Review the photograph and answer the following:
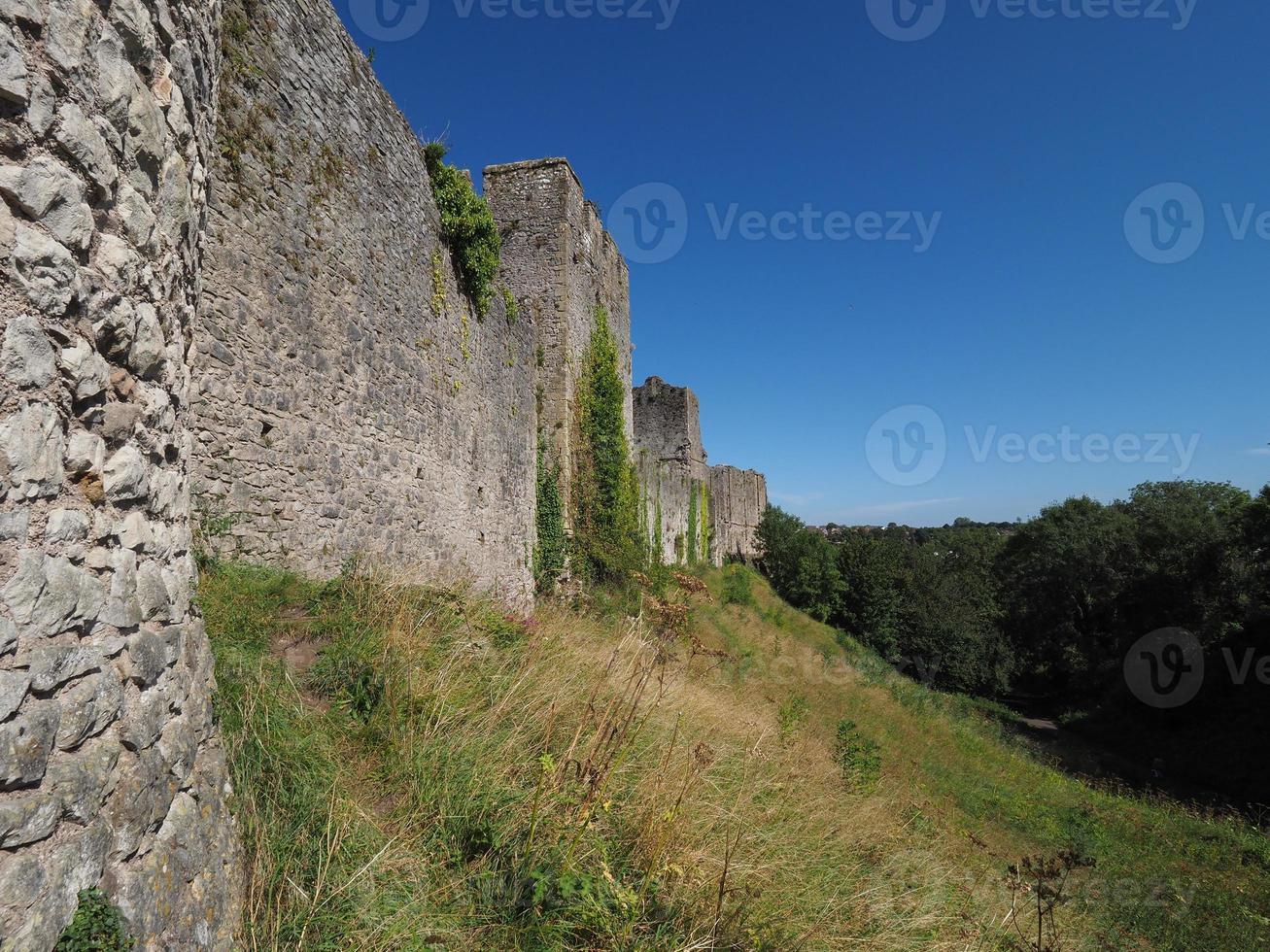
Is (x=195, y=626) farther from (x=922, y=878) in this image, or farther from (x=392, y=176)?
(x=392, y=176)

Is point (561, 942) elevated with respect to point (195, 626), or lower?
lower

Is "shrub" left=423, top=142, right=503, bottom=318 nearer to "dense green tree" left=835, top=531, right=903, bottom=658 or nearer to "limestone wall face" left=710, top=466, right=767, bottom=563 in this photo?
"limestone wall face" left=710, top=466, right=767, bottom=563

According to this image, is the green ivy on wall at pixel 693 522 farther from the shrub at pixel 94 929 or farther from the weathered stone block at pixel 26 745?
the weathered stone block at pixel 26 745

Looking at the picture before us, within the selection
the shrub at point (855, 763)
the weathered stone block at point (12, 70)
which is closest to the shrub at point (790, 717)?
the shrub at point (855, 763)

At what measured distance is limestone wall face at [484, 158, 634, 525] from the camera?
12.4 m

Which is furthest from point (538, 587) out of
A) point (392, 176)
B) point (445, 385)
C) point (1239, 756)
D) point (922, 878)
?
point (1239, 756)

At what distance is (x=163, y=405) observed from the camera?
6.57ft

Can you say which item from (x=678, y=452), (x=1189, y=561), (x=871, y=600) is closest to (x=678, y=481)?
(x=678, y=452)

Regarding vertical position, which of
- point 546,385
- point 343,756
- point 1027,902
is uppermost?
point 546,385

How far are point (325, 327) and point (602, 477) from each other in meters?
7.72

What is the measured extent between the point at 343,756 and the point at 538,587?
8.95 metres

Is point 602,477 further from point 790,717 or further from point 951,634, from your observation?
point 951,634

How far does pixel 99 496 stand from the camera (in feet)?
5.26

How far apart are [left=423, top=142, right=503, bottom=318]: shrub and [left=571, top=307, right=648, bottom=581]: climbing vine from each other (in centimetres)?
409
